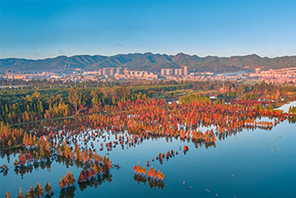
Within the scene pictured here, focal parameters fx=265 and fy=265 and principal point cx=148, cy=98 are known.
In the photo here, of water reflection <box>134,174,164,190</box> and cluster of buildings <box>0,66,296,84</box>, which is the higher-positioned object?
cluster of buildings <box>0,66,296,84</box>

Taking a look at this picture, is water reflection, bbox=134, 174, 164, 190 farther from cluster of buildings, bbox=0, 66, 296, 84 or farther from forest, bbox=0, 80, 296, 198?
cluster of buildings, bbox=0, 66, 296, 84

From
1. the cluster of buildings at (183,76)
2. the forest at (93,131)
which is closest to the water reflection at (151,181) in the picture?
the forest at (93,131)

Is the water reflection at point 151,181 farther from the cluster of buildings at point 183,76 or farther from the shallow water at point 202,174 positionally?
the cluster of buildings at point 183,76

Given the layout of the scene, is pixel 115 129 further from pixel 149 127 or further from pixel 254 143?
pixel 254 143

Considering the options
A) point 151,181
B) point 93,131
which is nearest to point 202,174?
point 151,181

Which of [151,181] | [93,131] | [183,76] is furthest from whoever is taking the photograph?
[183,76]

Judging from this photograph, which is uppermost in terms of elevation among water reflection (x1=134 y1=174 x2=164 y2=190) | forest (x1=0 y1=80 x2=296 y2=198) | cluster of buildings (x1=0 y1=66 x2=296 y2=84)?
cluster of buildings (x1=0 y1=66 x2=296 y2=84)

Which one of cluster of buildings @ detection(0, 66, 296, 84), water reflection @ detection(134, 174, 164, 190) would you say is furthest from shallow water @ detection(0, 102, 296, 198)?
cluster of buildings @ detection(0, 66, 296, 84)

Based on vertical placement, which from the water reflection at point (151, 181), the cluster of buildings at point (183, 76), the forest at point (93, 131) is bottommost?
the water reflection at point (151, 181)

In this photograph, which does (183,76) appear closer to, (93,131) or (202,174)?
(93,131)
